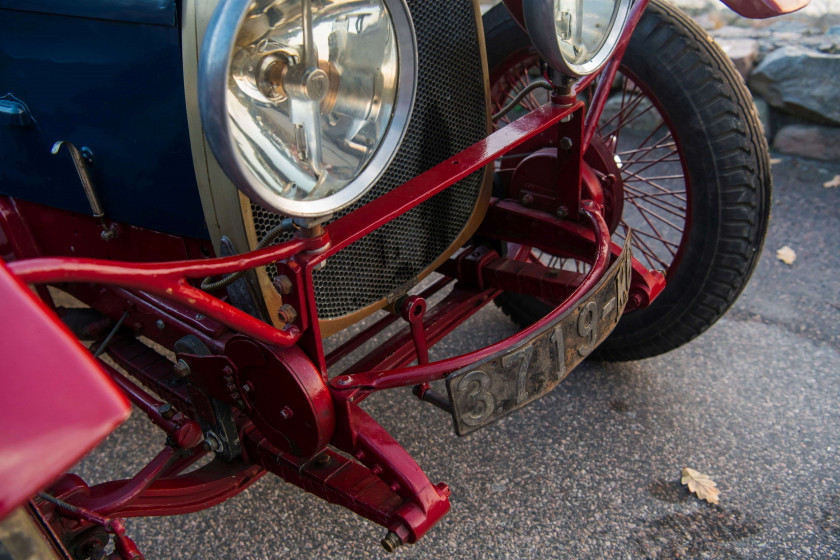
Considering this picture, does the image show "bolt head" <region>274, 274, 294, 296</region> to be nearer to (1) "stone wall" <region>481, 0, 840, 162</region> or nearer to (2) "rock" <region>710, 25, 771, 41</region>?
(1) "stone wall" <region>481, 0, 840, 162</region>

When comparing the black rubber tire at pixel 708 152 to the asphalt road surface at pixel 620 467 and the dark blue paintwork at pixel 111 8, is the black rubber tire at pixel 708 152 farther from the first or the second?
the dark blue paintwork at pixel 111 8

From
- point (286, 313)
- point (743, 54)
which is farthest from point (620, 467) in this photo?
point (743, 54)

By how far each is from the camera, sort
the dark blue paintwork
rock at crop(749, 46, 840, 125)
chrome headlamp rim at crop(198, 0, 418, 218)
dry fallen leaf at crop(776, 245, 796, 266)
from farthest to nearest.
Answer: rock at crop(749, 46, 840, 125) → dry fallen leaf at crop(776, 245, 796, 266) → the dark blue paintwork → chrome headlamp rim at crop(198, 0, 418, 218)

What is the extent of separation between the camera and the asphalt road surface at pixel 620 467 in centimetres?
177

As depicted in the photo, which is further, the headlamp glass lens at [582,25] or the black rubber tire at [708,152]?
the black rubber tire at [708,152]

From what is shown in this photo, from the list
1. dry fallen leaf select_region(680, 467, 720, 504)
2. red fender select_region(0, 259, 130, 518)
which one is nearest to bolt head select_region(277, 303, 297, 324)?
red fender select_region(0, 259, 130, 518)

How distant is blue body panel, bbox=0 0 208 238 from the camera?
4.36ft

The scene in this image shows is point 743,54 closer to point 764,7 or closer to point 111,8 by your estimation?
point 764,7

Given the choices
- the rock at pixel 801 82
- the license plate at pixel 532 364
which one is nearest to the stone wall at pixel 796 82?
the rock at pixel 801 82

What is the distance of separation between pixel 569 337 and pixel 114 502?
97cm

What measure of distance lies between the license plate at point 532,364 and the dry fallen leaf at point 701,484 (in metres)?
0.68

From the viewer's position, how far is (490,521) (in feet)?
6.01

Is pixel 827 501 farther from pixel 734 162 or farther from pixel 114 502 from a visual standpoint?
pixel 114 502

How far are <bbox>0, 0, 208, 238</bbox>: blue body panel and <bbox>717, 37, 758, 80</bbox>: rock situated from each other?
332cm
